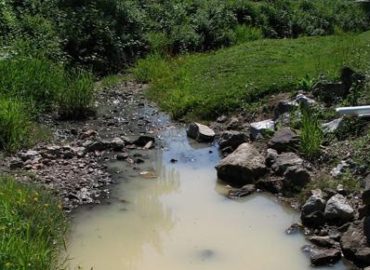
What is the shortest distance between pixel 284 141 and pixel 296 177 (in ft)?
3.18

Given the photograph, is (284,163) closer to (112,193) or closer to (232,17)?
(112,193)

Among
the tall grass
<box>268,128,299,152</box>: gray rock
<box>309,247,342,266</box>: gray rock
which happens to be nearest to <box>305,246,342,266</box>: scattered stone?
<box>309,247,342,266</box>: gray rock

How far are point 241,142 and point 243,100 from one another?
1772mm

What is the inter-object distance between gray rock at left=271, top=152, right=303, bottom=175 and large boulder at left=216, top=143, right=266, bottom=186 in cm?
19

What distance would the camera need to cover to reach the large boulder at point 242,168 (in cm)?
921

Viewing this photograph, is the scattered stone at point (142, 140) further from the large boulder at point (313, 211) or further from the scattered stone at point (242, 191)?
the large boulder at point (313, 211)

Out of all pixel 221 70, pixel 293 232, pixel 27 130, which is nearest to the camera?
pixel 293 232

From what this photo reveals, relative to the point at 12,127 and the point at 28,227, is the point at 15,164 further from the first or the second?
the point at 28,227

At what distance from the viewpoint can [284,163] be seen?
29.9ft

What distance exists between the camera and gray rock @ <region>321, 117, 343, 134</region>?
9.73 metres

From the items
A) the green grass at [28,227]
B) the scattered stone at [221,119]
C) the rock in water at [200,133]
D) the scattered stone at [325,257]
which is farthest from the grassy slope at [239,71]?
the scattered stone at [325,257]

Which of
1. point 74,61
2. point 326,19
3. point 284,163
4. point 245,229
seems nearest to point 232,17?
point 326,19

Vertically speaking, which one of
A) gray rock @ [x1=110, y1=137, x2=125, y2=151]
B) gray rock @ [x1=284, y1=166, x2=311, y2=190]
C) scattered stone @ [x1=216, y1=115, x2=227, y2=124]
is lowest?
scattered stone @ [x1=216, y1=115, x2=227, y2=124]

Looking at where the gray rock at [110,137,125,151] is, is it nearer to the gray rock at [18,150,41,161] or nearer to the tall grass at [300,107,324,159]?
the gray rock at [18,150,41,161]
